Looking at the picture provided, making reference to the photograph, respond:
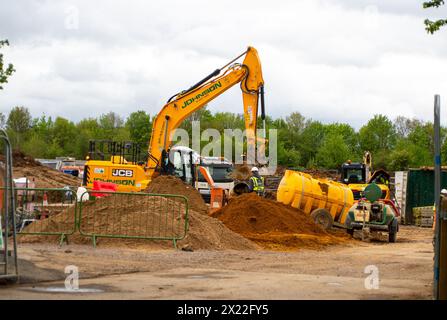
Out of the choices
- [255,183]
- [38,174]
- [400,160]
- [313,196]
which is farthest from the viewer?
[400,160]

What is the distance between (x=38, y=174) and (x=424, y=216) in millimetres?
24963

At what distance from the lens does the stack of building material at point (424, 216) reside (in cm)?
3900

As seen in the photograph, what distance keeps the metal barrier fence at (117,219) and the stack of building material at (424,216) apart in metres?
19.7

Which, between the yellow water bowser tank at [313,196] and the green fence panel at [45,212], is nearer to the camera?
the green fence panel at [45,212]

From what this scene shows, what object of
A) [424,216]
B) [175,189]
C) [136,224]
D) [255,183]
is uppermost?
[255,183]

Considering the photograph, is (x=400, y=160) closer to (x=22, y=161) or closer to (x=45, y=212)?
(x=22, y=161)

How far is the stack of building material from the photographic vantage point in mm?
39000

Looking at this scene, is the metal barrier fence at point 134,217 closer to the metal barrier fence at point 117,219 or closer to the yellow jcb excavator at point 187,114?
the metal barrier fence at point 117,219

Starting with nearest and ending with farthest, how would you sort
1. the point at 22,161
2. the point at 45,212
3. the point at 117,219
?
the point at 117,219, the point at 45,212, the point at 22,161

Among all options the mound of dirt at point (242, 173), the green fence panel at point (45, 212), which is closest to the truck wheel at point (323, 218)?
the mound of dirt at point (242, 173)

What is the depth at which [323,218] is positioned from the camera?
28891mm

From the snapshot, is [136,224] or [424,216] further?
[424,216]

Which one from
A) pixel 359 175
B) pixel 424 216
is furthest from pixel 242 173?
pixel 359 175
